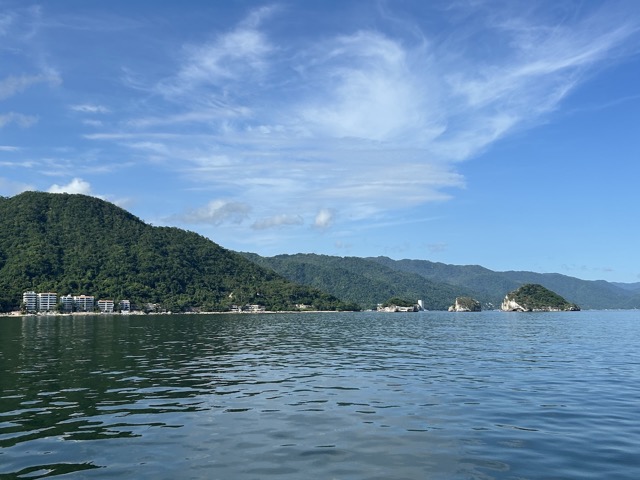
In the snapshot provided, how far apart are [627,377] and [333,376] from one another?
25616 mm

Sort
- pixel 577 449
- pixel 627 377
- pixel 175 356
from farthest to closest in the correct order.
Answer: pixel 175 356, pixel 627 377, pixel 577 449

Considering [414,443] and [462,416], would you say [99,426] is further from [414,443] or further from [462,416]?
[462,416]

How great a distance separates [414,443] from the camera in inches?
885

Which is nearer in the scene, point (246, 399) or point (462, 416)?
point (462, 416)

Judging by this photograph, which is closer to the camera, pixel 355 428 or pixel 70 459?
pixel 70 459

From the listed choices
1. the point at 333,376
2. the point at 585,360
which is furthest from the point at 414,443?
the point at 585,360

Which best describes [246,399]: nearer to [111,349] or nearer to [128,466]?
[128,466]

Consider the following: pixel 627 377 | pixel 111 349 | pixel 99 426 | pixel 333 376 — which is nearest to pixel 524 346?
pixel 627 377

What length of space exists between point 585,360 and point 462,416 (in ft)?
117

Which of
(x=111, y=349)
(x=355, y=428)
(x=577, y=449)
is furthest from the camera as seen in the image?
(x=111, y=349)

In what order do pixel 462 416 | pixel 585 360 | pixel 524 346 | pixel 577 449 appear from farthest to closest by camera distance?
pixel 524 346
pixel 585 360
pixel 462 416
pixel 577 449

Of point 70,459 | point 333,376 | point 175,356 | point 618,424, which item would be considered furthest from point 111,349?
point 618,424

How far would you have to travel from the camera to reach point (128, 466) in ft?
63.6

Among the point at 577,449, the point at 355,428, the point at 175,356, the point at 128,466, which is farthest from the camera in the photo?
the point at 175,356
